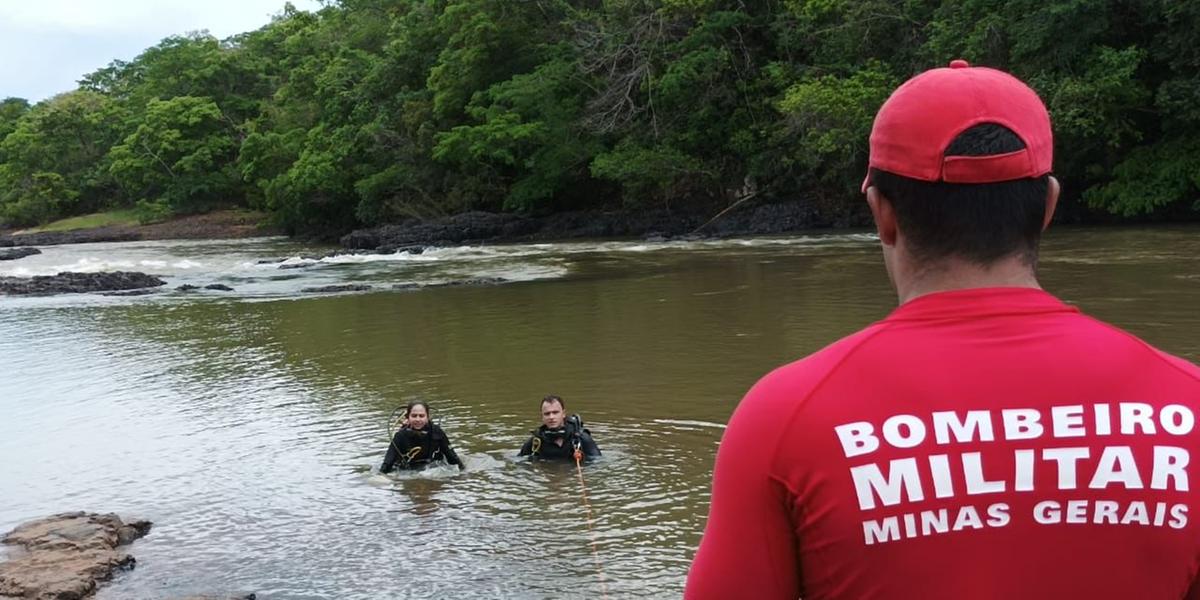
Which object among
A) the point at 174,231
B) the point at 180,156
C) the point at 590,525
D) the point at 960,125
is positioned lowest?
the point at 590,525

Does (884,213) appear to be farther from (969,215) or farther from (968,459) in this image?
(968,459)

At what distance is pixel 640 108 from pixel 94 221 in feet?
142

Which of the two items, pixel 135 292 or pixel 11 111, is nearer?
pixel 135 292

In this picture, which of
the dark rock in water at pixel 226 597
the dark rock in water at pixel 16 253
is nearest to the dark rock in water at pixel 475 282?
A: the dark rock in water at pixel 226 597

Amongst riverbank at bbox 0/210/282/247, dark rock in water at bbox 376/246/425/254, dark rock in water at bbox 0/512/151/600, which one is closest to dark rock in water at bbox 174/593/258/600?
dark rock in water at bbox 0/512/151/600

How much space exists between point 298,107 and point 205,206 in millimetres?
13253

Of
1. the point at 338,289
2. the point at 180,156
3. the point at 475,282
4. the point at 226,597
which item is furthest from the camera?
the point at 180,156

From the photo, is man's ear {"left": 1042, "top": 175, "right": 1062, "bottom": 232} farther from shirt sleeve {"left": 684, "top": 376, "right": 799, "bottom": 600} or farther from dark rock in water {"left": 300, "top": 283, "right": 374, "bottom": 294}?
dark rock in water {"left": 300, "top": 283, "right": 374, "bottom": 294}

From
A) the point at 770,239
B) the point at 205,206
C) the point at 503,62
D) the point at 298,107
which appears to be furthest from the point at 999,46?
the point at 205,206

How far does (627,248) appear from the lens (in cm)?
3164

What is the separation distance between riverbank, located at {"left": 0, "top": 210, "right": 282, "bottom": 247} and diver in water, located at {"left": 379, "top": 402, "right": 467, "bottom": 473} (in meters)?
51.3

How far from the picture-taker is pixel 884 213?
5.15 feet

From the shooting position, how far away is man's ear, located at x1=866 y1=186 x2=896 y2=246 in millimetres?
1558

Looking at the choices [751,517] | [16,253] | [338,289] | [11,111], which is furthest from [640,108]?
[11,111]
